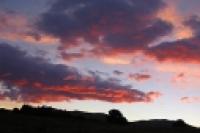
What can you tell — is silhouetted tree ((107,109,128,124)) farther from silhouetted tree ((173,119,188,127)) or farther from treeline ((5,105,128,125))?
silhouetted tree ((173,119,188,127))

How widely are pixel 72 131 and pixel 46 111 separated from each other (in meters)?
18.9

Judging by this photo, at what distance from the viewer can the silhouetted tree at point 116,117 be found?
6800 cm

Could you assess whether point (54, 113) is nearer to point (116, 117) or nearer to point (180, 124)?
point (116, 117)

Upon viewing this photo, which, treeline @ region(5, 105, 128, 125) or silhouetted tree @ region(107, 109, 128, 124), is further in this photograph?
silhouetted tree @ region(107, 109, 128, 124)

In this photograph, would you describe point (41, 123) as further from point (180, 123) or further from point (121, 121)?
point (180, 123)

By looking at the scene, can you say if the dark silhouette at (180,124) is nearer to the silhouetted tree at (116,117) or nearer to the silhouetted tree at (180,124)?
the silhouetted tree at (180,124)

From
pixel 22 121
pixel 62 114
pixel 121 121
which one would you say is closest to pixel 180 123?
pixel 121 121

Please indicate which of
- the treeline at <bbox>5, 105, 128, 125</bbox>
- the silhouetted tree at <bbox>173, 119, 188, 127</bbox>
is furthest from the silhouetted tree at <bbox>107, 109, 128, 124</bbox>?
the silhouetted tree at <bbox>173, 119, 188, 127</bbox>

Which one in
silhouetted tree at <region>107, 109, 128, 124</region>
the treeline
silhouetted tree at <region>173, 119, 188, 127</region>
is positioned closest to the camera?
the treeline

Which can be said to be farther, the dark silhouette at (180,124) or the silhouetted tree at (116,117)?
the dark silhouette at (180,124)

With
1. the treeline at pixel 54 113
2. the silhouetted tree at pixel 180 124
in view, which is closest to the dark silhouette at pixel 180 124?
the silhouetted tree at pixel 180 124

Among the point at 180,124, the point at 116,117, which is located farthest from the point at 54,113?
the point at 180,124

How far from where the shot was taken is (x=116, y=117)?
69250mm

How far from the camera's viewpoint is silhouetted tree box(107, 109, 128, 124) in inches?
2677
